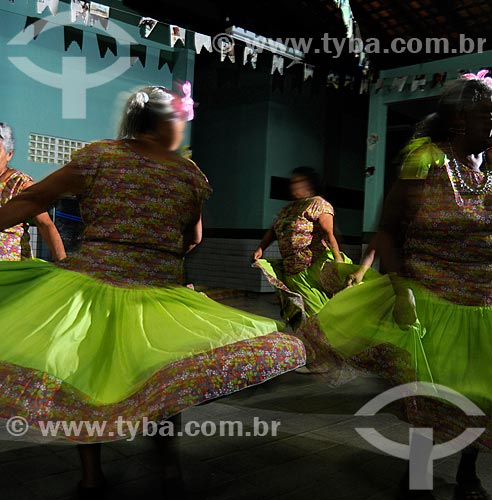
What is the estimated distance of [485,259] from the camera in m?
2.38

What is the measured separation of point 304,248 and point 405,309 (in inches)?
95.7

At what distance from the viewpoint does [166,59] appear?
31.6ft

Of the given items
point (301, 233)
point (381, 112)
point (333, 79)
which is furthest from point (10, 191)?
point (381, 112)

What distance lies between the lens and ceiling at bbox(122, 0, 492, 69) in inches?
376

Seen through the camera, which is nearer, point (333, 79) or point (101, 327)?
point (101, 327)

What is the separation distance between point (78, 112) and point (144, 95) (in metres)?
6.65

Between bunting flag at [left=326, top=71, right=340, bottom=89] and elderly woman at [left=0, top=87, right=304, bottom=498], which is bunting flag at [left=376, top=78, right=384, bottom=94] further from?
elderly woman at [left=0, top=87, right=304, bottom=498]

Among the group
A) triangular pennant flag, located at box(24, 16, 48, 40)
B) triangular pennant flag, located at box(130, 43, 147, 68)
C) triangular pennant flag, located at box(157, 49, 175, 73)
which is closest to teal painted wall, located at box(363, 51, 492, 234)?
triangular pennant flag, located at box(157, 49, 175, 73)

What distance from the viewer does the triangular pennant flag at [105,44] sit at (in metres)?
8.29

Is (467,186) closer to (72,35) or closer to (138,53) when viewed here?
(72,35)

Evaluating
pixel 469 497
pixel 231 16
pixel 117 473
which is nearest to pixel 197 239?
pixel 117 473

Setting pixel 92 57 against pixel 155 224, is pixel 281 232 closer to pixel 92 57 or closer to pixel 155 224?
pixel 155 224

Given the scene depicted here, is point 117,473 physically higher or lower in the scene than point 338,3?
lower

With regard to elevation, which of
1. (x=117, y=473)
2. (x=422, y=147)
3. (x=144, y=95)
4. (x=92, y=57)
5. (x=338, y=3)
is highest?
(x=338, y=3)
